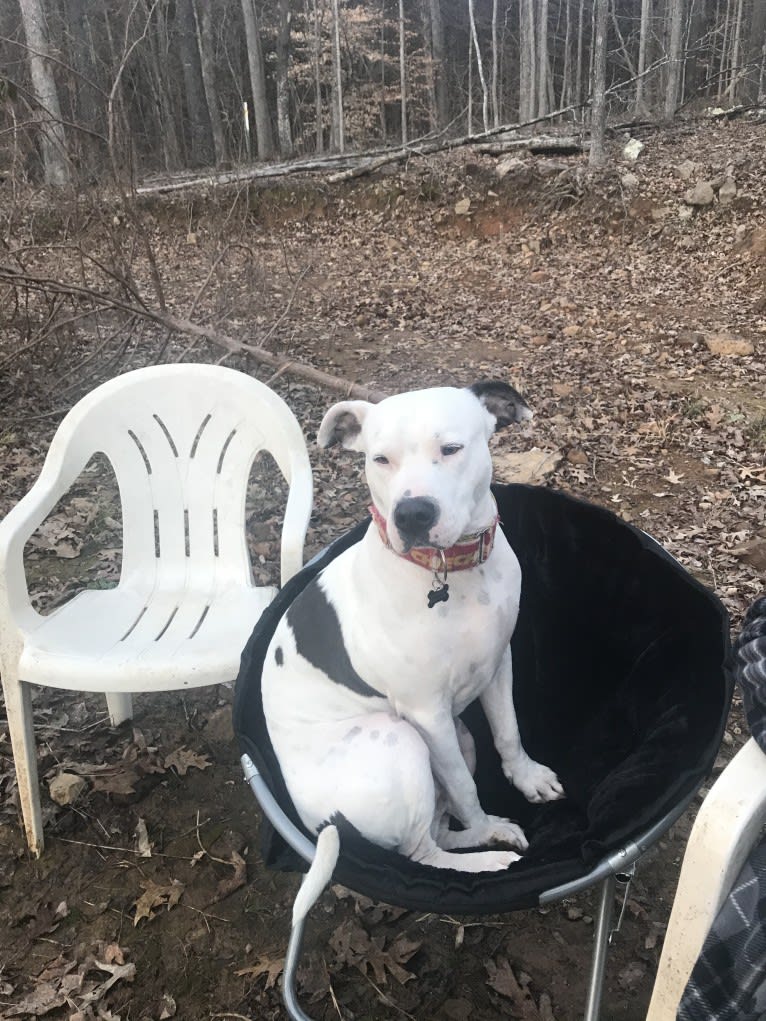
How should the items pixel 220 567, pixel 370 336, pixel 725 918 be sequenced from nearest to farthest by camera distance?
pixel 725 918 < pixel 220 567 < pixel 370 336

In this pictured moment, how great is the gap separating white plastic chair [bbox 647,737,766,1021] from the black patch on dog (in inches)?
31.9

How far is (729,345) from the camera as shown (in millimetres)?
5645

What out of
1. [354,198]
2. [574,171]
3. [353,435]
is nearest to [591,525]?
[353,435]

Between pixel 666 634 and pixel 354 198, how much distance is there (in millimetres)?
9733

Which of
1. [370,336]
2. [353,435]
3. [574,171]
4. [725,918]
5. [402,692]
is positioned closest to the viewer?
[725,918]

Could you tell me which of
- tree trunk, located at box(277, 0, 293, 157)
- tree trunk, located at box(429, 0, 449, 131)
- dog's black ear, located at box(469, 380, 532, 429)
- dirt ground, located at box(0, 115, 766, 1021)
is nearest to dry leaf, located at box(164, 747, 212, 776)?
dirt ground, located at box(0, 115, 766, 1021)

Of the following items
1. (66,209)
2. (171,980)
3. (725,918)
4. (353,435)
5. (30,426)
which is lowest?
(171,980)

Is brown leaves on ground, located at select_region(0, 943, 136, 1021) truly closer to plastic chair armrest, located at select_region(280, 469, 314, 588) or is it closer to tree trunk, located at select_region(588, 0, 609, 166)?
plastic chair armrest, located at select_region(280, 469, 314, 588)

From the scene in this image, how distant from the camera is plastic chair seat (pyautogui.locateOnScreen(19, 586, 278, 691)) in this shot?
6.61ft

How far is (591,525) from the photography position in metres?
2.35

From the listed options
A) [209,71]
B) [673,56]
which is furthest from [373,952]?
[209,71]

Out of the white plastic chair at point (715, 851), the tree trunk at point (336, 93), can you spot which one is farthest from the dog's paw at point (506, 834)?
the tree trunk at point (336, 93)

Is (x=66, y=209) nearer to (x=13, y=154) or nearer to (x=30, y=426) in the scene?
(x=13, y=154)

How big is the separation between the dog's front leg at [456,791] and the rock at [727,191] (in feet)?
25.5
